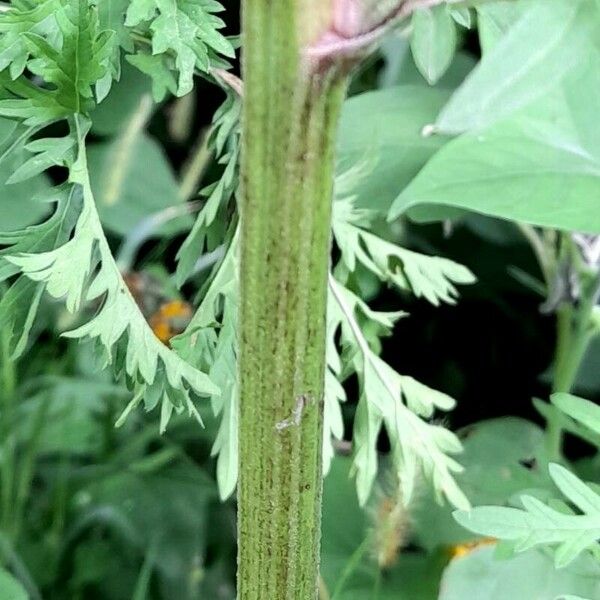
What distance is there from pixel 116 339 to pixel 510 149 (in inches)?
10.2

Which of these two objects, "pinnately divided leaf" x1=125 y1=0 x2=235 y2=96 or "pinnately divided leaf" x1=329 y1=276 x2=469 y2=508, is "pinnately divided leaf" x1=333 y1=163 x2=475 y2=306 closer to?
"pinnately divided leaf" x1=329 y1=276 x2=469 y2=508

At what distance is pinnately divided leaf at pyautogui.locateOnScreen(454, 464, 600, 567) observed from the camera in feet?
1.35

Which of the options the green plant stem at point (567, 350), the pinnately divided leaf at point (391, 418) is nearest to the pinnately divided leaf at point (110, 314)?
the pinnately divided leaf at point (391, 418)

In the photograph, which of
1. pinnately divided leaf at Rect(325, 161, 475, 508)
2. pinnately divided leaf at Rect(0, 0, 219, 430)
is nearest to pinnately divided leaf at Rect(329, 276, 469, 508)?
pinnately divided leaf at Rect(325, 161, 475, 508)

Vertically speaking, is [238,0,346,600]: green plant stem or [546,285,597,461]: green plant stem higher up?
[238,0,346,600]: green plant stem

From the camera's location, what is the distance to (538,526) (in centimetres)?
42

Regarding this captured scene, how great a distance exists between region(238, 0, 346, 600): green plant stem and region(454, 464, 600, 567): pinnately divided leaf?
76mm

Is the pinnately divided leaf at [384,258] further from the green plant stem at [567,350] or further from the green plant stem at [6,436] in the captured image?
the green plant stem at [6,436]

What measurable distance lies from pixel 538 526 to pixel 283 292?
17cm

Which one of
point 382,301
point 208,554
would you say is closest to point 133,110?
point 382,301

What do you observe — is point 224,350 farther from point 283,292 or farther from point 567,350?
point 567,350

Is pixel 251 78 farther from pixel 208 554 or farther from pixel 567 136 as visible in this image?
pixel 208 554

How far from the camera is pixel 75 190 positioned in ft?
1.31

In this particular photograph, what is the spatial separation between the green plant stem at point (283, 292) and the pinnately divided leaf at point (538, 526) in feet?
0.25
